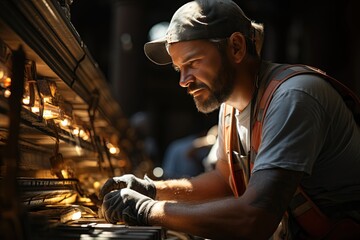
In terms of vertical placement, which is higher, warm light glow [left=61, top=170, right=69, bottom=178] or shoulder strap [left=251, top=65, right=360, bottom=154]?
shoulder strap [left=251, top=65, right=360, bottom=154]

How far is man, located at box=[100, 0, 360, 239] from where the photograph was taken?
210 centimetres

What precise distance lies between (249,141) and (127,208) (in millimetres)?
790

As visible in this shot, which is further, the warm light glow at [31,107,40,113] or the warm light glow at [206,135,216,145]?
the warm light glow at [206,135,216,145]

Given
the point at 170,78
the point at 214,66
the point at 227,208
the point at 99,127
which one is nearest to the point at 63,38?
the point at 214,66

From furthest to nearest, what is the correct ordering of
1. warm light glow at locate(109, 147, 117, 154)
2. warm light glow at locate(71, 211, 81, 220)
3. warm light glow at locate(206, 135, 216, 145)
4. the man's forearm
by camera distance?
1. warm light glow at locate(206, 135, 216, 145)
2. warm light glow at locate(109, 147, 117, 154)
3. the man's forearm
4. warm light glow at locate(71, 211, 81, 220)

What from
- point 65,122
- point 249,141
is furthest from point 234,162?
point 65,122

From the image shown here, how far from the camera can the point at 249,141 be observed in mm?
2668

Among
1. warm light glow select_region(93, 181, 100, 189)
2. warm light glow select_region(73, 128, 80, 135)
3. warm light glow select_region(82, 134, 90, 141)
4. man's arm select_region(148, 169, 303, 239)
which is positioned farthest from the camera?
warm light glow select_region(82, 134, 90, 141)

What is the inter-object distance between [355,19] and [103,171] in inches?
201

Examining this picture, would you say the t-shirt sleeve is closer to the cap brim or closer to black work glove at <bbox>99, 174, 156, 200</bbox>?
black work glove at <bbox>99, 174, 156, 200</bbox>

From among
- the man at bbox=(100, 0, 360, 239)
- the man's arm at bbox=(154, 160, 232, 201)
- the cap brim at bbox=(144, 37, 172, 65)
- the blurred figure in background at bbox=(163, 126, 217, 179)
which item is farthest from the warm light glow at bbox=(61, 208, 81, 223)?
the blurred figure in background at bbox=(163, 126, 217, 179)

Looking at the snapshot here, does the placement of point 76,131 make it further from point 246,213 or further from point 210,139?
point 210,139

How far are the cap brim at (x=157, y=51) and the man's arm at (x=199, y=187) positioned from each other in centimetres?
68

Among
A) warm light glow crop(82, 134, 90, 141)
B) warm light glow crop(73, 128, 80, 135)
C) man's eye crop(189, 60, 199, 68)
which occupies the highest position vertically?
man's eye crop(189, 60, 199, 68)
